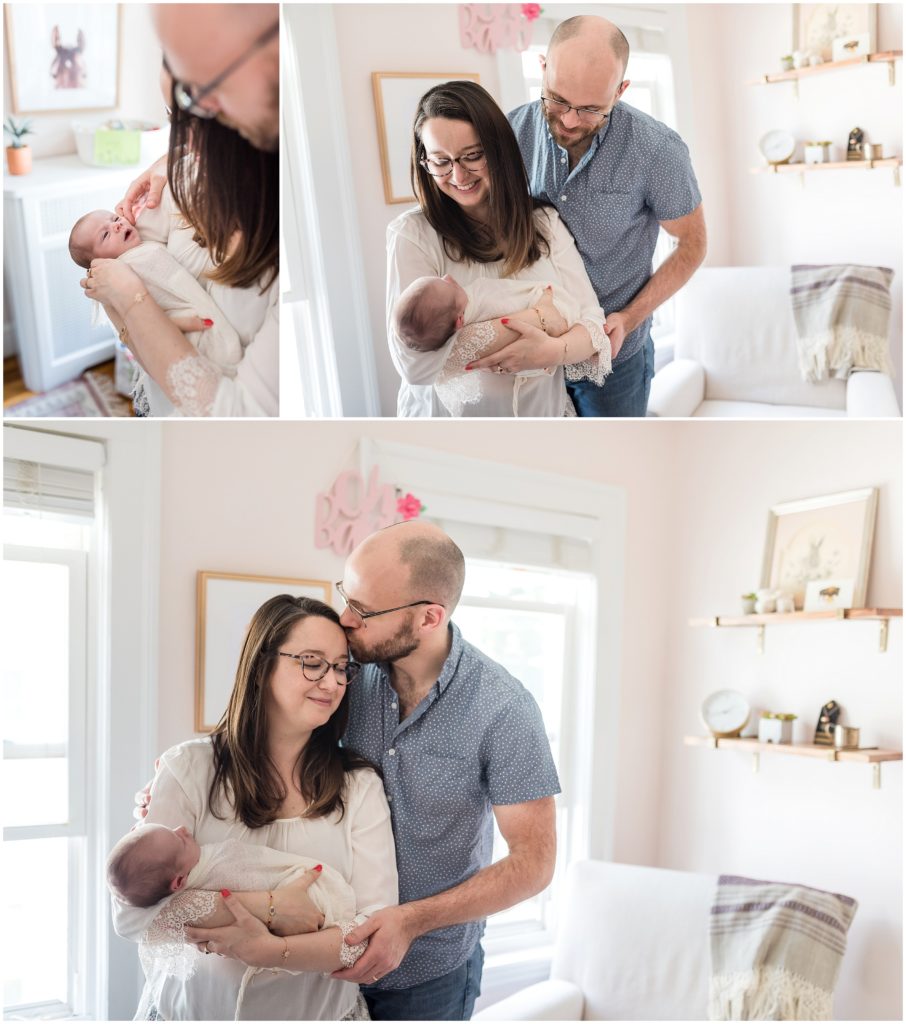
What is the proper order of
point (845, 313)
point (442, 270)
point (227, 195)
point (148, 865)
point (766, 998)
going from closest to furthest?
point (148, 865) < point (442, 270) < point (227, 195) < point (845, 313) < point (766, 998)

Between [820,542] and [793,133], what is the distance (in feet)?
3.40

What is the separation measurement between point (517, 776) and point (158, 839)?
0.55 meters

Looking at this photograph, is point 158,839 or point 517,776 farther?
point 517,776

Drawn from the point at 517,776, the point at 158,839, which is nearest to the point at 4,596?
the point at 158,839

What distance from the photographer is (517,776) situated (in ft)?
5.65

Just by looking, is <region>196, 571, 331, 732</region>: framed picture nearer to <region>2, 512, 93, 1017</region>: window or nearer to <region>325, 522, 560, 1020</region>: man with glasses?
<region>2, 512, 93, 1017</region>: window

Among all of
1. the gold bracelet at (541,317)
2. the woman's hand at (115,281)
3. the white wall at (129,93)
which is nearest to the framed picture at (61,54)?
the white wall at (129,93)

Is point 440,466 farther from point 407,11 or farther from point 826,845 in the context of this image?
point 826,845

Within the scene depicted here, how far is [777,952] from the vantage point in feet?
7.76

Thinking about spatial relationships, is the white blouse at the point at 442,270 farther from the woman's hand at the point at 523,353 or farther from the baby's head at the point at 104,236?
the baby's head at the point at 104,236

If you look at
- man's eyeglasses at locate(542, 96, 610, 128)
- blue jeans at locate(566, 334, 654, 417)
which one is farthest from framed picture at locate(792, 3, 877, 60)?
blue jeans at locate(566, 334, 654, 417)

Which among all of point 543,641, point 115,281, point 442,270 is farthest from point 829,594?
point 115,281

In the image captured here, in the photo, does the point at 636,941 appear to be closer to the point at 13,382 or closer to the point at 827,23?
the point at 13,382

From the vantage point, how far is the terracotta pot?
68.7 inches
